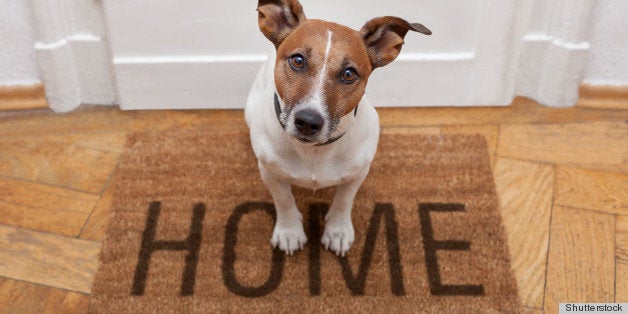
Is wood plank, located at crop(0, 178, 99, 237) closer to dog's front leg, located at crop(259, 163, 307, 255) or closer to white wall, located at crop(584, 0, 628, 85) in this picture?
dog's front leg, located at crop(259, 163, 307, 255)

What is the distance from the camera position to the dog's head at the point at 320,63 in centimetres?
155

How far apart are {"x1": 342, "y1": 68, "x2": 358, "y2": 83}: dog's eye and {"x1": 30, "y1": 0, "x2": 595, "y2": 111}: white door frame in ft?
3.40

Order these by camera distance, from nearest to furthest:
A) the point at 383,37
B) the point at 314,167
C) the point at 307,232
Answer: the point at 383,37
the point at 314,167
the point at 307,232

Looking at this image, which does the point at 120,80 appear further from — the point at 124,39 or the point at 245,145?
the point at 245,145

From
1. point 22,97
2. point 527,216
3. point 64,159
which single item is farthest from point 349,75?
point 22,97

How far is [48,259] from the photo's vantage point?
209cm

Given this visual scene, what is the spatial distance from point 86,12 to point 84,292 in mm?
1146

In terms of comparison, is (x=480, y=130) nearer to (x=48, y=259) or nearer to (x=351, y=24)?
(x=351, y=24)

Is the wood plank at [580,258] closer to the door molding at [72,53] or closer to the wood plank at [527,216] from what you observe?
the wood plank at [527,216]

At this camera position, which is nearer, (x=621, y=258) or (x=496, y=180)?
(x=621, y=258)

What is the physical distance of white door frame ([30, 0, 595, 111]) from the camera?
247cm

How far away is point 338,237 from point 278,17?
2.58 feet

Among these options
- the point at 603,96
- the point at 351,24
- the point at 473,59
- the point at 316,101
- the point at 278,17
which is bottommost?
the point at 603,96

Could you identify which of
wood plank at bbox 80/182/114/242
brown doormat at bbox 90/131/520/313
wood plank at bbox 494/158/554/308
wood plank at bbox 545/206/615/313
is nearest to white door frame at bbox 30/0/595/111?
brown doormat at bbox 90/131/520/313
